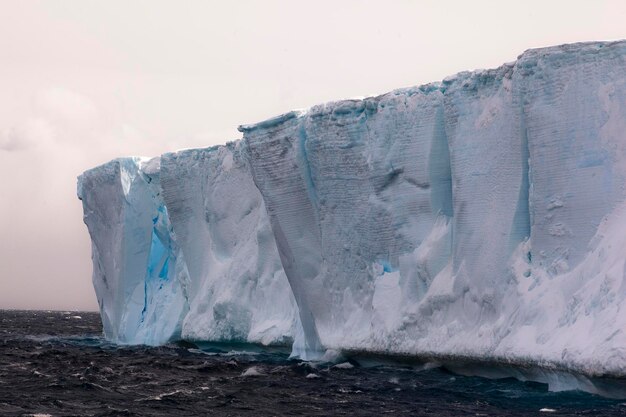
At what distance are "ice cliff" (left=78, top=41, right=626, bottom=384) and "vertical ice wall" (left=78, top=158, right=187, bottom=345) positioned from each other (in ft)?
3.07

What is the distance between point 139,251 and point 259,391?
10.6 metres

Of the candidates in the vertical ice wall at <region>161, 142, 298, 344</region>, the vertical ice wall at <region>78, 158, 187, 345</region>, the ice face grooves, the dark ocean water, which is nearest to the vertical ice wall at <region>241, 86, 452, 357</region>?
the ice face grooves

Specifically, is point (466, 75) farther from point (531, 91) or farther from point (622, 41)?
point (622, 41)

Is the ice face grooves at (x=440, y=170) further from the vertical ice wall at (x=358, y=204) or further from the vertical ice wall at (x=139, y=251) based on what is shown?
the vertical ice wall at (x=139, y=251)

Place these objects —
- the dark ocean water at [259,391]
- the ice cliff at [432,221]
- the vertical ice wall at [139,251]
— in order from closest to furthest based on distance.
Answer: the dark ocean water at [259,391] → the ice cliff at [432,221] → the vertical ice wall at [139,251]

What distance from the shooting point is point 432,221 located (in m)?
14.7

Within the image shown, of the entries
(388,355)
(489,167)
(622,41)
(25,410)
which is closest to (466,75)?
(489,167)

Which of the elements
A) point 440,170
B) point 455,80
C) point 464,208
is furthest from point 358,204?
point 455,80

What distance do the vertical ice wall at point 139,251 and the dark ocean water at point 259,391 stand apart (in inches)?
178

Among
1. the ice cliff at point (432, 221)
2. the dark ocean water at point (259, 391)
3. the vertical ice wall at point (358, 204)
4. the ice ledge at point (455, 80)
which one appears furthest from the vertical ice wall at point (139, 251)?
the ice ledge at point (455, 80)

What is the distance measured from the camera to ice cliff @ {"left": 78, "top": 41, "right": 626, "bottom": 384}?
11.8 m

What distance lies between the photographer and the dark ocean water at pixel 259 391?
35.8ft

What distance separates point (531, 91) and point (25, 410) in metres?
6.99

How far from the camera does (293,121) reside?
16828mm
